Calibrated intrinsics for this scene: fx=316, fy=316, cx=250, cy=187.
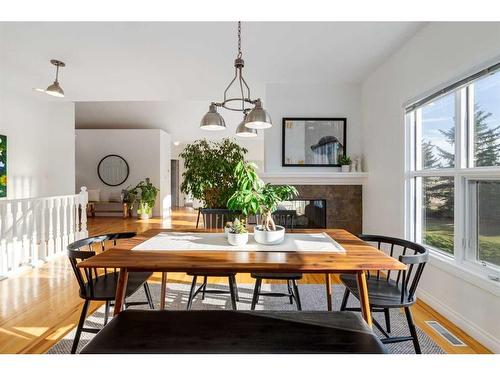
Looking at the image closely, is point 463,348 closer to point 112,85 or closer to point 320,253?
point 320,253

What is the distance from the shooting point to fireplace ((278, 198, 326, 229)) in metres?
4.33

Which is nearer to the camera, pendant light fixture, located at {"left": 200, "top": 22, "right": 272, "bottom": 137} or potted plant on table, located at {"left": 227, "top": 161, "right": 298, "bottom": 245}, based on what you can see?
potted plant on table, located at {"left": 227, "top": 161, "right": 298, "bottom": 245}

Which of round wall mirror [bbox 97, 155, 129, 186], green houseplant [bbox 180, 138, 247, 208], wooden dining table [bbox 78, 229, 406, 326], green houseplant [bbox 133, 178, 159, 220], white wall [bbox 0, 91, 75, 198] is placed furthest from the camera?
round wall mirror [bbox 97, 155, 129, 186]

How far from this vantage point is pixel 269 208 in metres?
1.89

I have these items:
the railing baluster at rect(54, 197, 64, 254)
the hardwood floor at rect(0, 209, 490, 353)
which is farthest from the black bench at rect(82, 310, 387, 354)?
the railing baluster at rect(54, 197, 64, 254)

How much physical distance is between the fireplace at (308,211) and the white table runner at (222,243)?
208 cm

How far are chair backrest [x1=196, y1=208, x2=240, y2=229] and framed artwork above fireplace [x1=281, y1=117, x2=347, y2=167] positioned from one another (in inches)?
47.4

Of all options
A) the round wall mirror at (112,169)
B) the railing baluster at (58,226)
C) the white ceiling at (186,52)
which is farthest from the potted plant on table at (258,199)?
the round wall mirror at (112,169)

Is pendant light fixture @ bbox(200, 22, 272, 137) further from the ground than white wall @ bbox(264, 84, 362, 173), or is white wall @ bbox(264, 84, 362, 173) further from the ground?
white wall @ bbox(264, 84, 362, 173)

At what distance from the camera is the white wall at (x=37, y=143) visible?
4960 millimetres

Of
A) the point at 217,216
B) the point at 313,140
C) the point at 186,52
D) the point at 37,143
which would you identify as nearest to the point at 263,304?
the point at 217,216

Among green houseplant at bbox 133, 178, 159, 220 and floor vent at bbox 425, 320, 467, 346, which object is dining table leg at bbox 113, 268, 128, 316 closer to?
floor vent at bbox 425, 320, 467, 346

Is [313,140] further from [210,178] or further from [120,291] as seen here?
[120,291]

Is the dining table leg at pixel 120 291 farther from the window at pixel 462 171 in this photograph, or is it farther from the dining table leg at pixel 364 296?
the window at pixel 462 171
